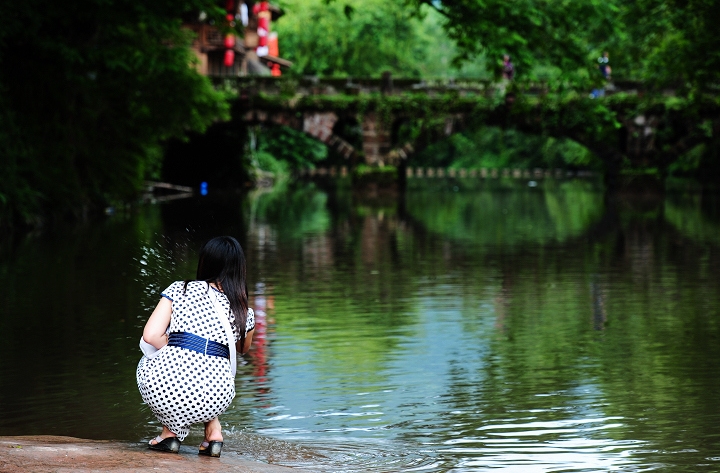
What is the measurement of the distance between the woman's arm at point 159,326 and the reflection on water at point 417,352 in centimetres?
95

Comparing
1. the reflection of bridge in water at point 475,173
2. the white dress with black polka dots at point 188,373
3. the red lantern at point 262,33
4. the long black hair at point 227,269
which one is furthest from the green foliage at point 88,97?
the reflection of bridge in water at point 475,173

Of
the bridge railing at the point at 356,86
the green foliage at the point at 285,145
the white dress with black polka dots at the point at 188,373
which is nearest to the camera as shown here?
the white dress with black polka dots at the point at 188,373

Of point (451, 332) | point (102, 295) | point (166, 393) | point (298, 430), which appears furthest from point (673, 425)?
point (102, 295)

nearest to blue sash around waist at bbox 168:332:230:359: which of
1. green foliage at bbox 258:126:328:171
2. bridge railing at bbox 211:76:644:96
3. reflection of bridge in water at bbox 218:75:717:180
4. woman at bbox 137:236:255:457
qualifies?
woman at bbox 137:236:255:457

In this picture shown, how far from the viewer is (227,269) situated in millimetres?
6742

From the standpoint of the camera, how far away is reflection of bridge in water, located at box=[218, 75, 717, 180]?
5400cm

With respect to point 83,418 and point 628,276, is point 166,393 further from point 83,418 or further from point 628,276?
point 628,276

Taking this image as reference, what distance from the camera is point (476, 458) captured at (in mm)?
7289

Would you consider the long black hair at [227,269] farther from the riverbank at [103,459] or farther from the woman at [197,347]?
the riverbank at [103,459]

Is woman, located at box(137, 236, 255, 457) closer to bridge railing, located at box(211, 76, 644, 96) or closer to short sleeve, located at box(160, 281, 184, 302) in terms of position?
short sleeve, located at box(160, 281, 184, 302)

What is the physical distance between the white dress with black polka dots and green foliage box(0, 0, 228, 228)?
19339 millimetres

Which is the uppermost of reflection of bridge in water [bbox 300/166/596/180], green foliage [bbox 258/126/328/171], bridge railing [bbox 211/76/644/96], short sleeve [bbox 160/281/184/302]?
bridge railing [bbox 211/76/644/96]

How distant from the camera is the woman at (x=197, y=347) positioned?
21.6 feet

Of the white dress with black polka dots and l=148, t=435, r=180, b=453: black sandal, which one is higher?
the white dress with black polka dots
